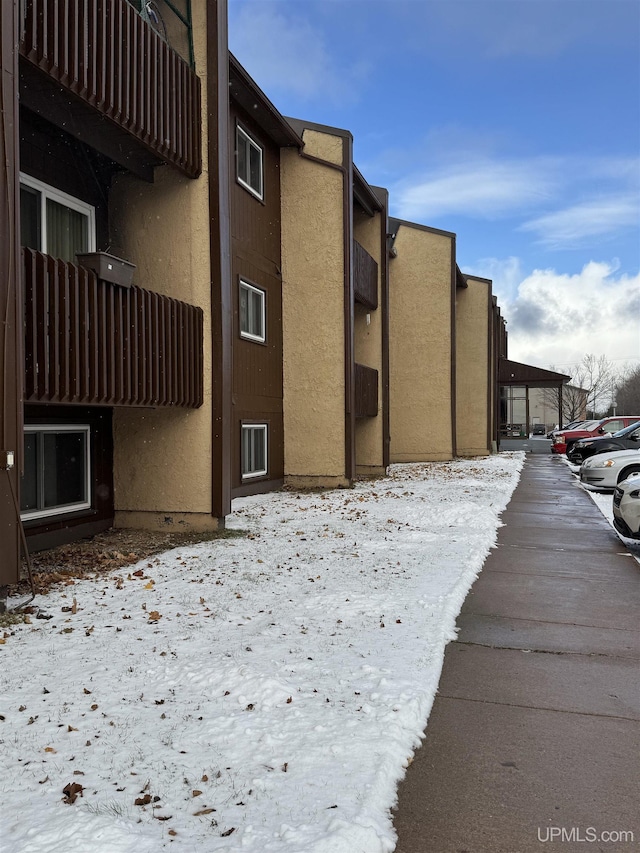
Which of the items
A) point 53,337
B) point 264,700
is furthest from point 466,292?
point 264,700

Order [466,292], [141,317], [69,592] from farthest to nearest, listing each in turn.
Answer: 1. [466,292]
2. [141,317]
3. [69,592]

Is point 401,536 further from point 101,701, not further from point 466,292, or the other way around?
point 466,292

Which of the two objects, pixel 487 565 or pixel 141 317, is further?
pixel 141 317

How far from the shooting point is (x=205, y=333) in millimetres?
9609

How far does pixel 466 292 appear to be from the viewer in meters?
31.6

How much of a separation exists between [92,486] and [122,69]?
17.1ft

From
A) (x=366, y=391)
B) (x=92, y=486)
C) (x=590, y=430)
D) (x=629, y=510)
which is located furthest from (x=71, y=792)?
(x=590, y=430)

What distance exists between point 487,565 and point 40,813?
232 inches

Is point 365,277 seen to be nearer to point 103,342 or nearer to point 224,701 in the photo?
point 103,342

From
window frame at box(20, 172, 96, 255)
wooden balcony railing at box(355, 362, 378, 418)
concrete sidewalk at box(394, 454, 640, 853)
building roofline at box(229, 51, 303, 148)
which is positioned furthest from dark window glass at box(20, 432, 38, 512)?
wooden balcony railing at box(355, 362, 378, 418)

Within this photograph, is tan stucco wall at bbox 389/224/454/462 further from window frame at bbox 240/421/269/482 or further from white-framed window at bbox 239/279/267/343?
white-framed window at bbox 239/279/267/343

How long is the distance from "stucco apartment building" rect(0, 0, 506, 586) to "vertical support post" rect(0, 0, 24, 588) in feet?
0.06

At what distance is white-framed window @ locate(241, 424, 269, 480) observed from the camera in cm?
1378

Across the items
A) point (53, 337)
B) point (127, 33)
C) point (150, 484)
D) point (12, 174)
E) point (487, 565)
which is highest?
point (127, 33)
